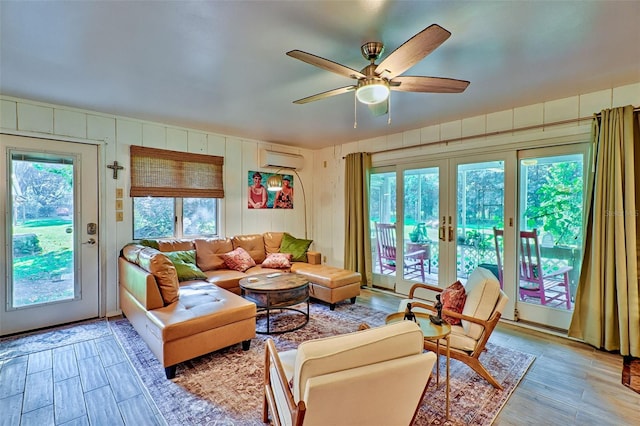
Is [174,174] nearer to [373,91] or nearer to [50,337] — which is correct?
[50,337]

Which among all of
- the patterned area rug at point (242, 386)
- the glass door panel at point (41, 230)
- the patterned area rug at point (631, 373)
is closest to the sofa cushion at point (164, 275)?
the patterned area rug at point (242, 386)

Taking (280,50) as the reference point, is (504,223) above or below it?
below

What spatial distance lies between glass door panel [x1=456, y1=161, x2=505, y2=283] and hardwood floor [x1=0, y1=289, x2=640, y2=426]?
1203mm

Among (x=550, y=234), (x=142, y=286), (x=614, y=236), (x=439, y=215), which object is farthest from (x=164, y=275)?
(x=614, y=236)

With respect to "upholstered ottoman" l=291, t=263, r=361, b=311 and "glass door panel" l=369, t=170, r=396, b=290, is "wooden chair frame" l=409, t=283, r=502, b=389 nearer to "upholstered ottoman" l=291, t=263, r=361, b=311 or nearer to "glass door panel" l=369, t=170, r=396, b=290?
"upholstered ottoman" l=291, t=263, r=361, b=311

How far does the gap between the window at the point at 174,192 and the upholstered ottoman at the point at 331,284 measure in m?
1.77

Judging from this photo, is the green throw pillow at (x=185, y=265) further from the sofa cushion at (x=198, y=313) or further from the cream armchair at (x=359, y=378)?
Result: the cream armchair at (x=359, y=378)

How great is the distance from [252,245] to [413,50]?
382 centimetres

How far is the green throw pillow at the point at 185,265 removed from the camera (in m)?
3.68

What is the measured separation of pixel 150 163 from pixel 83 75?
62.3 inches

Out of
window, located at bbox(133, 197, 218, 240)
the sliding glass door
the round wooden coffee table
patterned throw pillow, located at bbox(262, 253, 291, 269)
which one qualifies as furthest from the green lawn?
the sliding glass door

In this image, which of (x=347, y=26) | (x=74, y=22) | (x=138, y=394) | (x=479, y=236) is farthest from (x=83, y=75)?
(x=479, y=236)

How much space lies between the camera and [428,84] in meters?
2.20

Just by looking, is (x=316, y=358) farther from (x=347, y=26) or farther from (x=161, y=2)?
(x=161, y=2)
